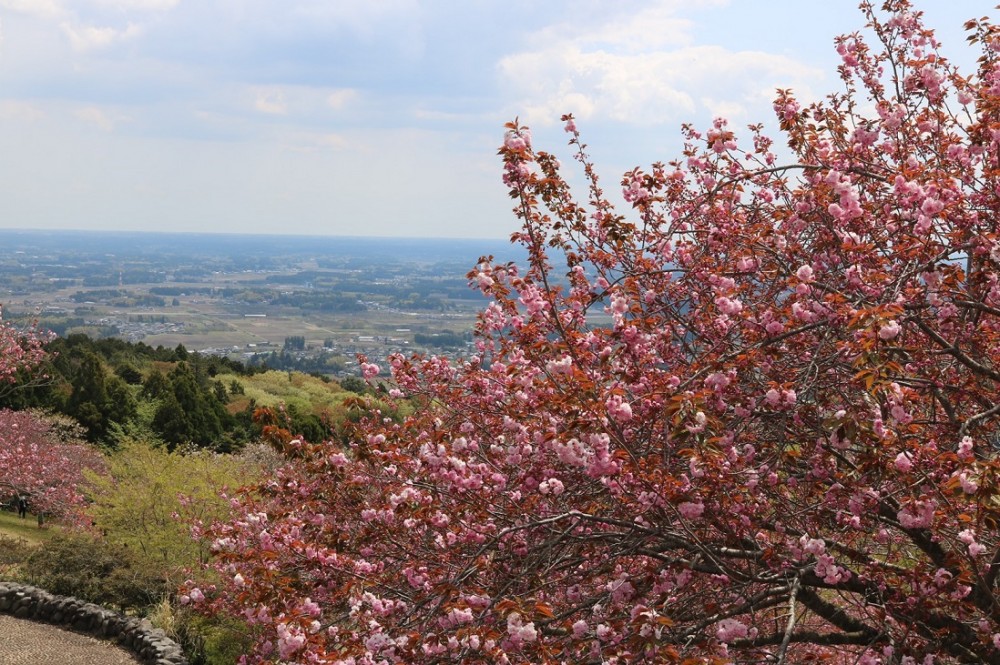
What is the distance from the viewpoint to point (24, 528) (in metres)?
19.0

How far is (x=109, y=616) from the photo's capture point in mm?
11734

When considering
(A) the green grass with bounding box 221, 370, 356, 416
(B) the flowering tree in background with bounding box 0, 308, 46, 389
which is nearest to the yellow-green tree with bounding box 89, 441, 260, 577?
(B) the flowering tree in background with bounding box 0, 308, 46, 389

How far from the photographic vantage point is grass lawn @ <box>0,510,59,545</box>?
17.9 metres

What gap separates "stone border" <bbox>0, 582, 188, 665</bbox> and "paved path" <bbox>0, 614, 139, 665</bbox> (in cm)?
14

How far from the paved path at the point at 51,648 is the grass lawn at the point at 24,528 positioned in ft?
19.7

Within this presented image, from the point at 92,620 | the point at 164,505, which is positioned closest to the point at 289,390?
the point at 164,505

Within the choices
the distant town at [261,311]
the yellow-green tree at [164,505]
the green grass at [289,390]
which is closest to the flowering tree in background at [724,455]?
the yellow-green tree at [164,505]

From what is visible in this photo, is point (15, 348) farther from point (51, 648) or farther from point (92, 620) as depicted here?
point (51, 648)

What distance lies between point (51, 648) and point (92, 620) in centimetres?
69

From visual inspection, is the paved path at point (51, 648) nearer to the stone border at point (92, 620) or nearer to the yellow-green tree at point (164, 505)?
the stone border at point (92, 620)

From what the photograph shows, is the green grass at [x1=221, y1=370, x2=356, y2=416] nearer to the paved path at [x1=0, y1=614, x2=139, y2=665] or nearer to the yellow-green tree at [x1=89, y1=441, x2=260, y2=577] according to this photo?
the yellow-green tree at [x1=89, y1=441, x2=260, y2=577]

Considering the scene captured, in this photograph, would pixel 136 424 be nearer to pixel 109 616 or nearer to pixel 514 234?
pixel 109 616

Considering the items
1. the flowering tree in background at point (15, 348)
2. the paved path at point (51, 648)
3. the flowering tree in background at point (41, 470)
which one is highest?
the flowering tree in background at point (15, 348)

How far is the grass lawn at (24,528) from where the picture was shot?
17.9 m
